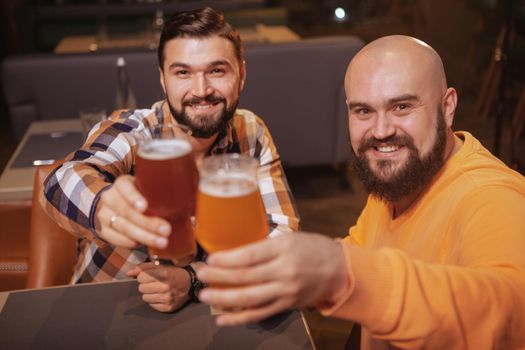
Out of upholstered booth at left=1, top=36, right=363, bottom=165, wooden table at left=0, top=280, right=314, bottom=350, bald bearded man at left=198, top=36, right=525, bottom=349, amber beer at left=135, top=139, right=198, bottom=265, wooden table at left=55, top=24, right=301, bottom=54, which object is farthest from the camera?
wooden table at left=55, top=24, right=301, bottom=54

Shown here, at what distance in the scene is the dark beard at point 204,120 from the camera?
1.91 metres

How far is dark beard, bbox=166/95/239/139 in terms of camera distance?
1913 mm

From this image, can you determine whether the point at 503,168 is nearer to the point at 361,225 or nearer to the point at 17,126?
the point at 361,225

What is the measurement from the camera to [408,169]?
1.49 metres

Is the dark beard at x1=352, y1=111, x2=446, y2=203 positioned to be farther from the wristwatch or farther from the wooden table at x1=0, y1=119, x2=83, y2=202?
the wooden table at x1=0, y1=119, x2=83, y2=202

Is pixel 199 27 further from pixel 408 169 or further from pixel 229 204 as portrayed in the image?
pixel 229 204

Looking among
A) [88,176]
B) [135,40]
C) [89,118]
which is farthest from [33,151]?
[135,40]

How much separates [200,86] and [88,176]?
21.1 inches

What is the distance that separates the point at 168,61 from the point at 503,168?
3.60 ft

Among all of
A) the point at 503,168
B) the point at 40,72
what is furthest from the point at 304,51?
the point at 503,168

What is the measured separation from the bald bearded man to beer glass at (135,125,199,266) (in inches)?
8.8

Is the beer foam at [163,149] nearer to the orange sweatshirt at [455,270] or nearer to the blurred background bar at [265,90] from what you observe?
the orange sweatshirt at [455,270]

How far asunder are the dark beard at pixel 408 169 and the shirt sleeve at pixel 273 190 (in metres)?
0.37

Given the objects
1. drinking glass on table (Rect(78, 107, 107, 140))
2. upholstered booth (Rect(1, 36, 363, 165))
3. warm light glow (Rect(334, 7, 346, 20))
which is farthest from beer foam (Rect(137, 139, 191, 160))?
warm light glow (Rect(334, 7, 346, 20))
